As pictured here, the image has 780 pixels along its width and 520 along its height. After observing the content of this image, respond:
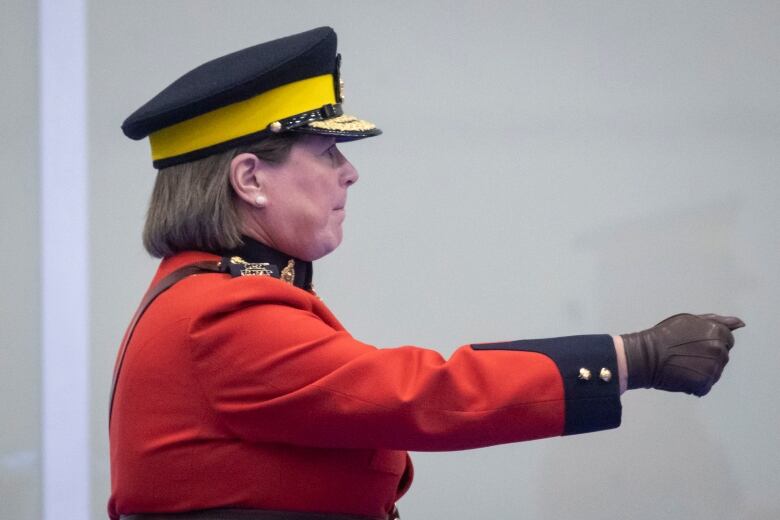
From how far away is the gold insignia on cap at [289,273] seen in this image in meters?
1.46

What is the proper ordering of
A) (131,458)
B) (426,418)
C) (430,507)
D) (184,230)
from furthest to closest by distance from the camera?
(430,507), (184,230), (131,458), (426,418)

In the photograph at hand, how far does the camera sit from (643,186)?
244 centimetres

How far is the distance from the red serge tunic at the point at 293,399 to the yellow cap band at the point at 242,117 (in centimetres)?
21

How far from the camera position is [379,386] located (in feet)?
3.86

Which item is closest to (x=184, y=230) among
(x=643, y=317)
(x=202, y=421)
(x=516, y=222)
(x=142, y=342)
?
(x=142, y=342)

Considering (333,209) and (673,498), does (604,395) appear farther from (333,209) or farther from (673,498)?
(673,498)

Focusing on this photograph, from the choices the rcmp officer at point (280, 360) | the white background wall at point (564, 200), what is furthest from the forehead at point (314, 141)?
the white background wall at point (564, 200)

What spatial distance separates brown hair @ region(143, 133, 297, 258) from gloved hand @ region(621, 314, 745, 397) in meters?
0.53

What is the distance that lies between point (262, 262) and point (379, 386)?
33 centimetres

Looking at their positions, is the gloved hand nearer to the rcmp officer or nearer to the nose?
the rcmp officer

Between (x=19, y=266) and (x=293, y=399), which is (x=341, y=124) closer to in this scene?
(x=293, y=399)

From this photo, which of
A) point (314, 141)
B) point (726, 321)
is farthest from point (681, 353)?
point (314, 141)

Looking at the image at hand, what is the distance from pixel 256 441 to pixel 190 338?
147 mm

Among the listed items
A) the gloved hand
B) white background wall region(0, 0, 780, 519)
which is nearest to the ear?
the gloved hand
